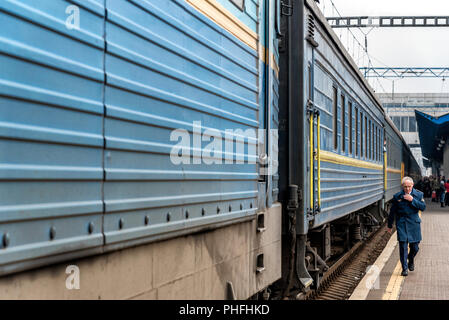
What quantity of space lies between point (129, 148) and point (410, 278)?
755 centimetres

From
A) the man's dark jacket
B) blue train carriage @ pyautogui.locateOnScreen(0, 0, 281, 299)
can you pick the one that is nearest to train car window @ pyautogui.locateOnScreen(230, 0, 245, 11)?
blue train carriage @ pyautogui.locateOnScreen(0, 0, 281, 299)

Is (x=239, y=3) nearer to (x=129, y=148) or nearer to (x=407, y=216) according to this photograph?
(x=129, y=148)

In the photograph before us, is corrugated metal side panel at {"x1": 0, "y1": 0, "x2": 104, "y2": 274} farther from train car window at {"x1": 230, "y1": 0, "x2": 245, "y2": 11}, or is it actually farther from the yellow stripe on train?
the yellow stripe on train

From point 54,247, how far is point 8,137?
47 cm

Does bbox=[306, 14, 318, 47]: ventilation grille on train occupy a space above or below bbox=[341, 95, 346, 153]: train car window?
above

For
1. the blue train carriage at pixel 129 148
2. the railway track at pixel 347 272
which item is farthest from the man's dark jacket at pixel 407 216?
the blue train carriage at pixel 129 148

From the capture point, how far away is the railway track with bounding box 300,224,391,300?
27.2ft

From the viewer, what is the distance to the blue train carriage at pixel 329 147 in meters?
6.28

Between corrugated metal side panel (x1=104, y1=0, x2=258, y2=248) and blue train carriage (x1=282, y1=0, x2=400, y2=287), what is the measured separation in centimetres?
207

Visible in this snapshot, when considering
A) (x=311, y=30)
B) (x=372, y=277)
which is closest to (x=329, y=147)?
(x=311, y=30)

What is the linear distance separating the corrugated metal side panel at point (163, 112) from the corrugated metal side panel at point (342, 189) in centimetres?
287

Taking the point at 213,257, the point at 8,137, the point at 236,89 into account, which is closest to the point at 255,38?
the point at 236,89

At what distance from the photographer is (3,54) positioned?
1971 mm
